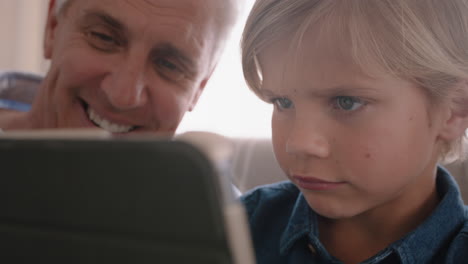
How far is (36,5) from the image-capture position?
8.20 feet

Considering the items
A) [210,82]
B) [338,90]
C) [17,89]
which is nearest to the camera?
[338,90]

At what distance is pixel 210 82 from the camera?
2.06m

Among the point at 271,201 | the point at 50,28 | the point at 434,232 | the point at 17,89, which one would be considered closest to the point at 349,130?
the point at 434,232

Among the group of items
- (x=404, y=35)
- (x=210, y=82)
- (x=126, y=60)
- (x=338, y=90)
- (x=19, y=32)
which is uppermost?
(x=404, y=35)

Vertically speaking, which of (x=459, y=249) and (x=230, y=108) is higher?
(x=459, y=249)

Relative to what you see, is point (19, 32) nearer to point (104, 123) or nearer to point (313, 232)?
point (104, 123)

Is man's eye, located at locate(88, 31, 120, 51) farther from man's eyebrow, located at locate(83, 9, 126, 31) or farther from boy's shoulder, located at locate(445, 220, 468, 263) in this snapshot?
boy's shoulder, located at locate(445, 220, 468, 263)

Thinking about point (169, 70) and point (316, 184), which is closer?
point (316, 184)

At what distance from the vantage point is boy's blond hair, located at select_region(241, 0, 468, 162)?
0.67m

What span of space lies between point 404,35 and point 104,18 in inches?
24.2

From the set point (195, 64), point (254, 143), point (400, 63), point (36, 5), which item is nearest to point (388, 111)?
point (400, 63)

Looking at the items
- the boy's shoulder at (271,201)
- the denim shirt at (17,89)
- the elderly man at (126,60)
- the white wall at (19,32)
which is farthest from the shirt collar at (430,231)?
the white wall at (19,32)

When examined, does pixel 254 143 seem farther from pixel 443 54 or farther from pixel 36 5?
pixel 36 5

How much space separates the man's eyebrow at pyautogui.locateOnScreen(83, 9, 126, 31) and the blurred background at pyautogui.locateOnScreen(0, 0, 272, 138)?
0.63m
